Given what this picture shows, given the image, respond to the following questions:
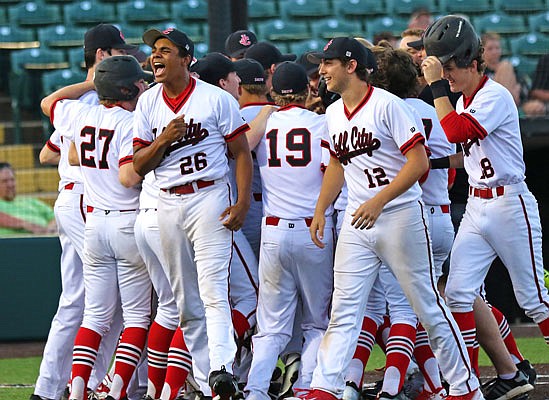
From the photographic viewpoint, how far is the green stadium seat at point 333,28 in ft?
38.5

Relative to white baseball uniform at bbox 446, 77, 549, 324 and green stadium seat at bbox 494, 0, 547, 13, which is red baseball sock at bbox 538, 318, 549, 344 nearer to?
white baseball uniform at bbox 446, 77, 549, 324

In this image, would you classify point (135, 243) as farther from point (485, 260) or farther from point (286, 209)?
point (485, 260)

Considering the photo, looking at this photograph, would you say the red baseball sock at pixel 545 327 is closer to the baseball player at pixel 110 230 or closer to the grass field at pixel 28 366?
the grass field at pixel 28 366

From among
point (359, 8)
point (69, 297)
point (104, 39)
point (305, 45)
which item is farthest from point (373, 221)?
point (359, 8)

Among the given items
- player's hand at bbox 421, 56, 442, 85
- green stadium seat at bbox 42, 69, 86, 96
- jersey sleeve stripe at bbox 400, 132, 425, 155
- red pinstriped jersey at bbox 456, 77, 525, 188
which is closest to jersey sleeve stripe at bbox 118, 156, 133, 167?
jersey sleeve stripe at bbox 400, 132, 425, 155

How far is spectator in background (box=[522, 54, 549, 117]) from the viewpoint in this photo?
30.2 ft

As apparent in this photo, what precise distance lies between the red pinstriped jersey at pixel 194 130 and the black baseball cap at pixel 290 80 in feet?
1.45

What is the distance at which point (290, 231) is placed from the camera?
232 inches

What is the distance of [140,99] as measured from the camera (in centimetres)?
568

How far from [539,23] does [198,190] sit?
6.00m

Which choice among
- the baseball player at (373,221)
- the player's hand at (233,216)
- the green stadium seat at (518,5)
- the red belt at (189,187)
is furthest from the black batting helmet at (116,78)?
the green stadium seat at (518,5)

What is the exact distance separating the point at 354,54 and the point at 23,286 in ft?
14.3

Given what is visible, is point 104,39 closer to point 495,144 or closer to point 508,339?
point 495,144

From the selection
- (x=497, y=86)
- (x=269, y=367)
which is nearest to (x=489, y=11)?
(x=497, y=86)
